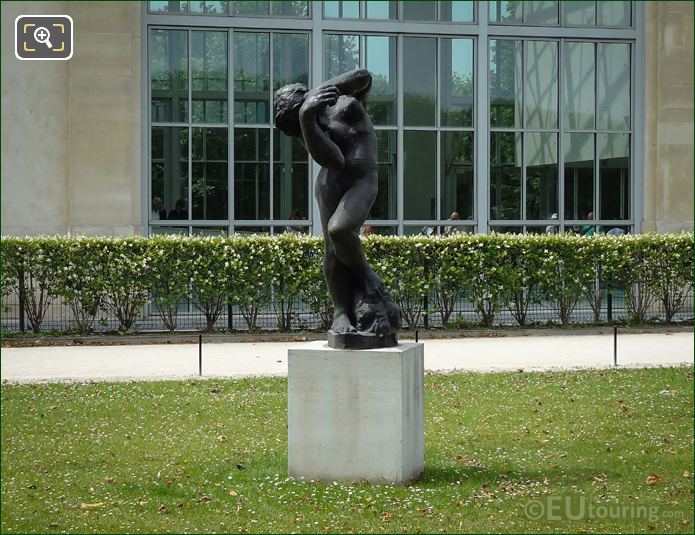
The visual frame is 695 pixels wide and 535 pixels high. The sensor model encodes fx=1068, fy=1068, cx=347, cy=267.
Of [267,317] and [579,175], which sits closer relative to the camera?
[267,317]

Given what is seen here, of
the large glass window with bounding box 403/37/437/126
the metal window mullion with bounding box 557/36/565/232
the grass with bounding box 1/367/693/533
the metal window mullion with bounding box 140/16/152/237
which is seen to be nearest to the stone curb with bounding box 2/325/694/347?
the metal window mullion with bounding box 140/16/152/237

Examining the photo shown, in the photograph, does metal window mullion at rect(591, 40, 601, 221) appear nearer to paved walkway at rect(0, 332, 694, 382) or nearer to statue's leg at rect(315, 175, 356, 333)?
paved walkway at rect(0, 332, 694, 382)

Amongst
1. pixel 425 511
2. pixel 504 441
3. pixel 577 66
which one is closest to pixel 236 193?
pixel 577 66

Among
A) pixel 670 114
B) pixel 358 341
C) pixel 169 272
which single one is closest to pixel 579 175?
pixel 670 114

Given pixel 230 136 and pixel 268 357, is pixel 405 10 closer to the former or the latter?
pixel 230 136

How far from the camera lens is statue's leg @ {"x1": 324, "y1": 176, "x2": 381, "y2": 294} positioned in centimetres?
804

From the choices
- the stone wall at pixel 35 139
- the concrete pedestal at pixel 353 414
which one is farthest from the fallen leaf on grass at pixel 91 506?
the stone wall at pixel 35 139

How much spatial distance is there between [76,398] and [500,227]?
13.0 m

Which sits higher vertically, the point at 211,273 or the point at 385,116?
the point at 385,116

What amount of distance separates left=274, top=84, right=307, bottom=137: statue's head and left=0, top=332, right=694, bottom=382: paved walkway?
5552mm

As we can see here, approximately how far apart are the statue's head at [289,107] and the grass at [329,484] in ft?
8.84

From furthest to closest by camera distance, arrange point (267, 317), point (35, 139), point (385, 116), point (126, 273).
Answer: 1. point (385, 116)
2. point (35, 139)
3. point (267, 317)
4. point (126, 273)

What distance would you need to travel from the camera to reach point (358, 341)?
7934mm

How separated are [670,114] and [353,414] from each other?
659 inches
